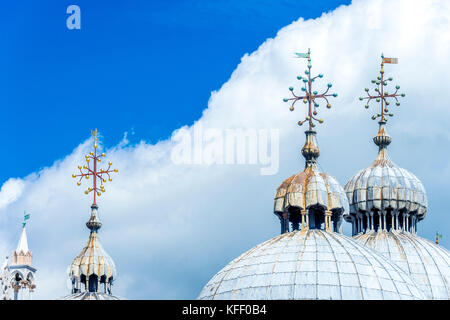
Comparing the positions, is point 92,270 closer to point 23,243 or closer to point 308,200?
point 23,243

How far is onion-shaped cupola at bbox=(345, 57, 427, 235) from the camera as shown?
158 m

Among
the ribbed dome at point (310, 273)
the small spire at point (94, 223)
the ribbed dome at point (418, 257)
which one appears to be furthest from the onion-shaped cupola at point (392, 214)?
the ribbed dome at point (310, 273)

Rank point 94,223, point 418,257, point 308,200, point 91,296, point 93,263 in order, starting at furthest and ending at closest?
point 418,257 → point 94,223 → point 93,263 → point 91,296 → point 308,200

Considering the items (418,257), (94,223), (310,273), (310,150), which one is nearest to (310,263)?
(310,273)

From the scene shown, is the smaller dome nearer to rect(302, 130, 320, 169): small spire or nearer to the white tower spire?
the white tower spire

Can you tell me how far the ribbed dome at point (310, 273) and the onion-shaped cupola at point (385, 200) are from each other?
3606 centimetres

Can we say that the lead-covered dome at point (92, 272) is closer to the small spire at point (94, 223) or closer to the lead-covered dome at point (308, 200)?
the small spire at point (94, 223)

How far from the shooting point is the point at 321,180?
125 metres

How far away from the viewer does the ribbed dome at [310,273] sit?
115 meters

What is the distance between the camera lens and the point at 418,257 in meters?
154

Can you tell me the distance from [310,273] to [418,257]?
38945 mm
